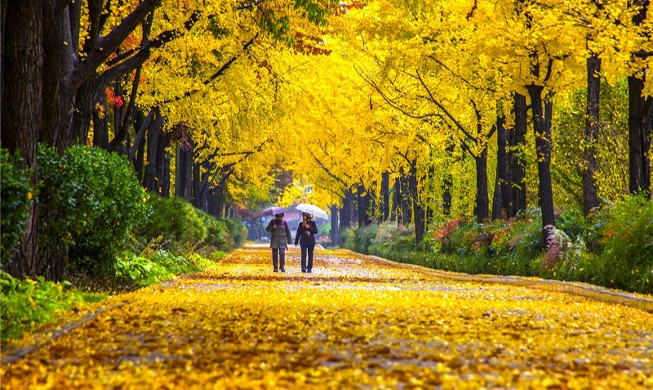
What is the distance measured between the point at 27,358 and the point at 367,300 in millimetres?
6733

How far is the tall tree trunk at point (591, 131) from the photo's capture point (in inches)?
851

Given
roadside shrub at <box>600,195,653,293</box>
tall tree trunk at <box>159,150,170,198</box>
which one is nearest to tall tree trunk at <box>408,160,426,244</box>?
tall tree trunk at <box>159,150,170,198</box>

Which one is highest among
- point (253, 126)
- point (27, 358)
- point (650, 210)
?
point (253, 126)

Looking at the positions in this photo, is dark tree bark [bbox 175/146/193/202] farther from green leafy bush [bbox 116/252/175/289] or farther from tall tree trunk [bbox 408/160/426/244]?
green leafy bush [bbox 116/252/175/289]

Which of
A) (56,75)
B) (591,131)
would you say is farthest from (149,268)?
(591,131)

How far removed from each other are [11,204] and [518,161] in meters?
19.9

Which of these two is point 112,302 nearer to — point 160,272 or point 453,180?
point 160,272

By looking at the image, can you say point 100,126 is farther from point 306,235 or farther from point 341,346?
point 341,346

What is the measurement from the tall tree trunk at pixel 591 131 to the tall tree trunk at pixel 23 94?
13.0 meters

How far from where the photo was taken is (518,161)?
27.1 m

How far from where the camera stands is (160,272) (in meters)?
19.4

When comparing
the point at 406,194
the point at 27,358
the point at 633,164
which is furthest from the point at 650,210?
the point at 406,194

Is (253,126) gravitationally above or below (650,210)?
above

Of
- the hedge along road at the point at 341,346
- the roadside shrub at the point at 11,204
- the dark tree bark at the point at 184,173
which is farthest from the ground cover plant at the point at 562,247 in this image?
the roadside shrub at the point at 11,204
